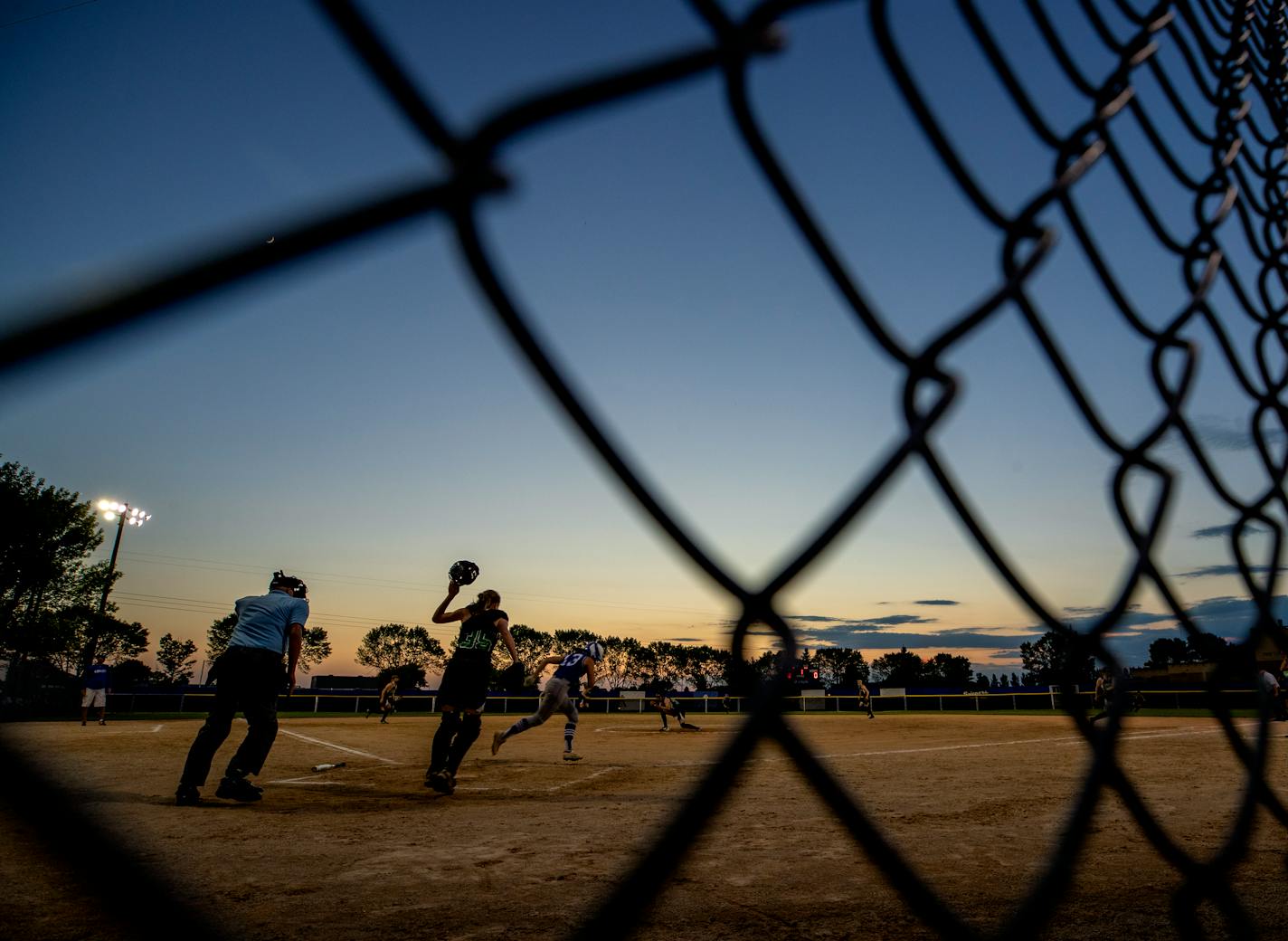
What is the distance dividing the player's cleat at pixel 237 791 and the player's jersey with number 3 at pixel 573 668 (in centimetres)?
427

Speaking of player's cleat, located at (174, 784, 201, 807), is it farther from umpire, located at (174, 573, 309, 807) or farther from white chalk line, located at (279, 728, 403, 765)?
white chalk line, located at (279, 728, 403, 765)

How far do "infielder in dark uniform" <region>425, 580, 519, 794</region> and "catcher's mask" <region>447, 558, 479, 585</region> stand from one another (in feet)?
0.18

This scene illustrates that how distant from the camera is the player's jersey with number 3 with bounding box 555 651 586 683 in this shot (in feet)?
30.4

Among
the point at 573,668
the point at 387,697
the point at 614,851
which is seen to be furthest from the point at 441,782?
the point at 387,697

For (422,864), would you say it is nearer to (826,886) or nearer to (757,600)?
(826,886)

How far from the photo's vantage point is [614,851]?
3771 millimetres

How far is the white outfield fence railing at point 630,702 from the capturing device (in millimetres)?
36250

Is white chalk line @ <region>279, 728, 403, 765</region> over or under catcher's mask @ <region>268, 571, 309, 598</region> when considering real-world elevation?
under

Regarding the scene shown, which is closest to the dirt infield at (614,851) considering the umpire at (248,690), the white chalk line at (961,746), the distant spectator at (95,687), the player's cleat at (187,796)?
the player's cleat at (187,796)

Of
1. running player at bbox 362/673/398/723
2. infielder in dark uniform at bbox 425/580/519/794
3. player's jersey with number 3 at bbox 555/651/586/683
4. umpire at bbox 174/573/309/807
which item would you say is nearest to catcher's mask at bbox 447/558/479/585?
infielder in dark uniform at bbox 425/580/519/794

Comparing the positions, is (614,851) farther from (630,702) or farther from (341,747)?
(630,702)

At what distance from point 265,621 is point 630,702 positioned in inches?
1617

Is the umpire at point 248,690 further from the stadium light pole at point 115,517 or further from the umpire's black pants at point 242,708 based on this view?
the stadium light pole at point 115,517

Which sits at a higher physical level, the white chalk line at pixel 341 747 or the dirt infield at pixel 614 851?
the dirt infield at pixel 614 851
